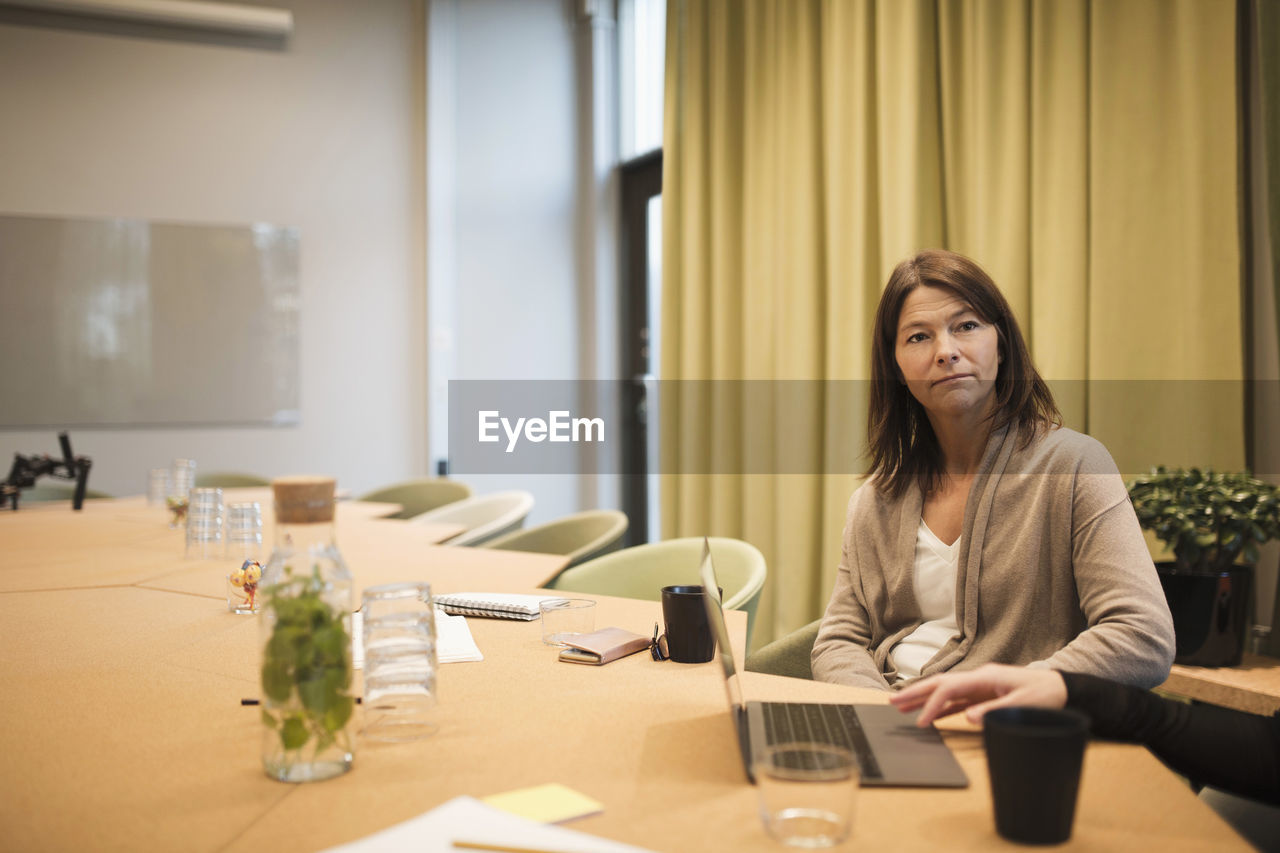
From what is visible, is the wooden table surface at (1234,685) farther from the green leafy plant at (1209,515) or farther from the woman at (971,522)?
the woman at (971,522)

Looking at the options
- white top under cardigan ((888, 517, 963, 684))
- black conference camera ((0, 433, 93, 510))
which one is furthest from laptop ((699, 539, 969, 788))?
black conference camera ((0, 433, 93, 510))

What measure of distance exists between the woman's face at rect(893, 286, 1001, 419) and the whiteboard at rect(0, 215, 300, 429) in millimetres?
4484

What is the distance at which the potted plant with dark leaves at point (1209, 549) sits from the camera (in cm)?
212

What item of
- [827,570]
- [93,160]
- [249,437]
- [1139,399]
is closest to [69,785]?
[1139,399]

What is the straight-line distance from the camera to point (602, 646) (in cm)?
145

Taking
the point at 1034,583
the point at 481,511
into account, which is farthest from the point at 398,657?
the point at 481,511

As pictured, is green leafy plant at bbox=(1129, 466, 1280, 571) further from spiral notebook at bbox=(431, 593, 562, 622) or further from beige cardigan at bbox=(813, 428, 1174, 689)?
spiral notebook at bbox=(431, 593, 562, 622)

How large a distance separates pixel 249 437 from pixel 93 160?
165 cm

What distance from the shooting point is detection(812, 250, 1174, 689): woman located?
4.70 feet

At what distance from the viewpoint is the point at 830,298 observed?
3.68 meters

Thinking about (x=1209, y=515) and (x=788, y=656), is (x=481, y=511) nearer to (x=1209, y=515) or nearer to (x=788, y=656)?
(x=788, y=656)

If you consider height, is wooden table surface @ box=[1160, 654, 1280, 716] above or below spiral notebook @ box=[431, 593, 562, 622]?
below

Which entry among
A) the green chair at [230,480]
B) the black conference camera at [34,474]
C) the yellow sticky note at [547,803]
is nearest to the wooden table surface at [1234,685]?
the yellow sticky note at [547,803]

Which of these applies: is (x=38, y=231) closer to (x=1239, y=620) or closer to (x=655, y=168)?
(x=655, y=168)
